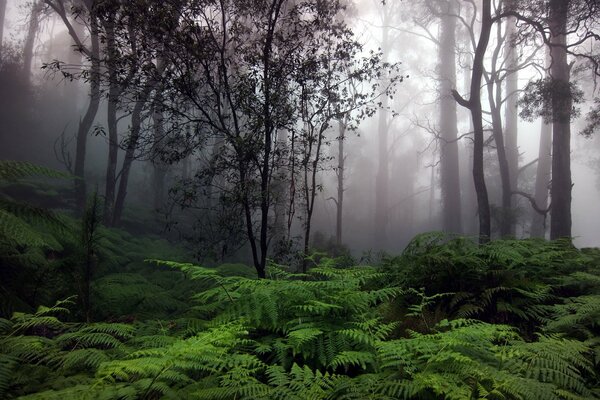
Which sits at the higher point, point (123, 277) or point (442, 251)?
point (442, 251)

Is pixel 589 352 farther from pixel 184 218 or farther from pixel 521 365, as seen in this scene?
pixel 184 218

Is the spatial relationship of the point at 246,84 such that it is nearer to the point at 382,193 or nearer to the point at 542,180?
the point at 542,180

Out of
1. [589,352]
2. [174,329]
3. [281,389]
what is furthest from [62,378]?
[589,352]

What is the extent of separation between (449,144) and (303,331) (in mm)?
26111

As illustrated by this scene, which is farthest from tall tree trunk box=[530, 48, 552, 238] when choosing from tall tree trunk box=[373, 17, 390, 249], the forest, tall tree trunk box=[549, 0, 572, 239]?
the forest

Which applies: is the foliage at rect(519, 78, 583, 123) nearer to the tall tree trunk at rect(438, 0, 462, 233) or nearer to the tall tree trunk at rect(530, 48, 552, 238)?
the tall tree trunk at rect(438, 0, 462, 233)

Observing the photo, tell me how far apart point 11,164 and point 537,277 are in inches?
217

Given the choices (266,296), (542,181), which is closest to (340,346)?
(266,296)

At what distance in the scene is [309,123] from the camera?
7949 millimetres

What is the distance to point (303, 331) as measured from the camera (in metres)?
2.54

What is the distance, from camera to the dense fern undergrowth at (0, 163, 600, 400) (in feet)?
6.43

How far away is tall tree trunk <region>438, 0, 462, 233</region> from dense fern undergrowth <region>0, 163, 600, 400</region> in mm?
21064

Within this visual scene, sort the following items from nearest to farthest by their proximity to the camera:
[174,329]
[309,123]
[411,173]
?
1. [174,329]
2. [309,123]
3. [411,173]

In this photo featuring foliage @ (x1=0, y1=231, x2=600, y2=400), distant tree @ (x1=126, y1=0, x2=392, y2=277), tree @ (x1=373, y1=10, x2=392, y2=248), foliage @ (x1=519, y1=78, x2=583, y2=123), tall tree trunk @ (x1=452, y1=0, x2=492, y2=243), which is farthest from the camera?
tree @ (x1=373, y1=10, x2=392, y2=248)
